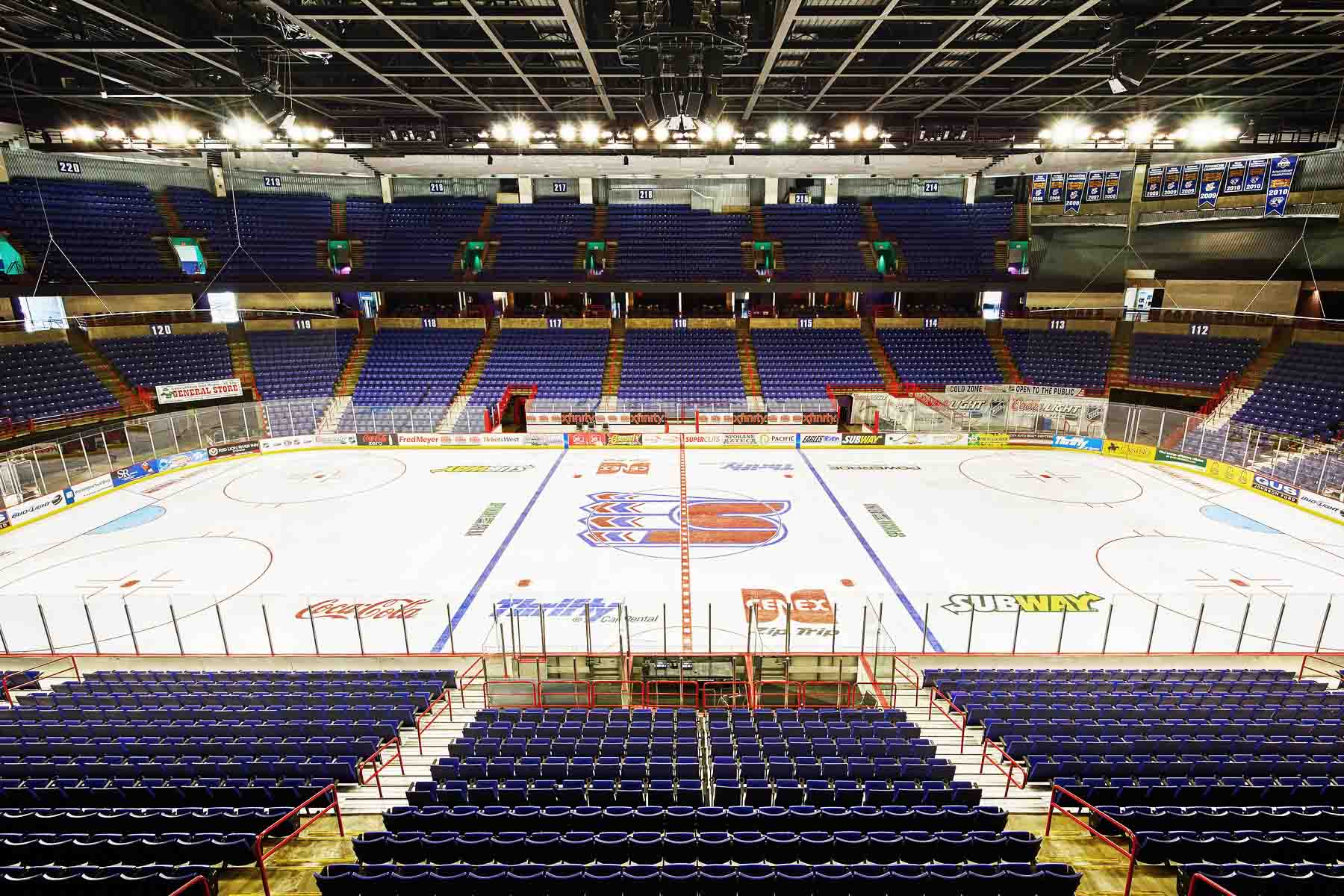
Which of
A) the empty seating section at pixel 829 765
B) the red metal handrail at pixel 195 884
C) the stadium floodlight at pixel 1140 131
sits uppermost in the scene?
the stadium floodlight at pixel 1140 131

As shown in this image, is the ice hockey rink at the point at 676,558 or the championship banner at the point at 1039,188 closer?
the ice hockey rink at the point at 676,558

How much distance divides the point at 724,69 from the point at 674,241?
24.3 metres

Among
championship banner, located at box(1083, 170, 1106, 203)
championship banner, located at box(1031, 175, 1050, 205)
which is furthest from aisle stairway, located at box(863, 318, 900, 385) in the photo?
championship banner, located at box(1083, 170, 1106, 203)

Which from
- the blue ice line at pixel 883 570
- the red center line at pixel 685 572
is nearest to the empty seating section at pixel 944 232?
the blue ice line at pixel 883 570

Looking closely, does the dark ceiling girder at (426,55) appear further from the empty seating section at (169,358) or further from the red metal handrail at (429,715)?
the empty seating section at (169,358)

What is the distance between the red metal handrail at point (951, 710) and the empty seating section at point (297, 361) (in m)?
31.7

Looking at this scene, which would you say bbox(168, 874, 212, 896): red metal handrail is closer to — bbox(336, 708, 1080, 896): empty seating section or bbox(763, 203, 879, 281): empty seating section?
bbox(336, 708, 1080, 896): empty seating section

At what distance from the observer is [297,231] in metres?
37.3

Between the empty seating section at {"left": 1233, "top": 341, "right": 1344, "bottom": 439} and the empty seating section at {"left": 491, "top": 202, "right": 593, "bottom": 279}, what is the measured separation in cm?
3174

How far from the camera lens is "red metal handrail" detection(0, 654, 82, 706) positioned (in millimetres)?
10961

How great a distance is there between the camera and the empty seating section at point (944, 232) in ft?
123

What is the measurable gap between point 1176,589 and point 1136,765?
31.1 feet

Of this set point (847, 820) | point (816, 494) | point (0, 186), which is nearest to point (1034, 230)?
point (816, 494)

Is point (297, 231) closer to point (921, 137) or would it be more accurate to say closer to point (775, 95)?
point (775, 95)
